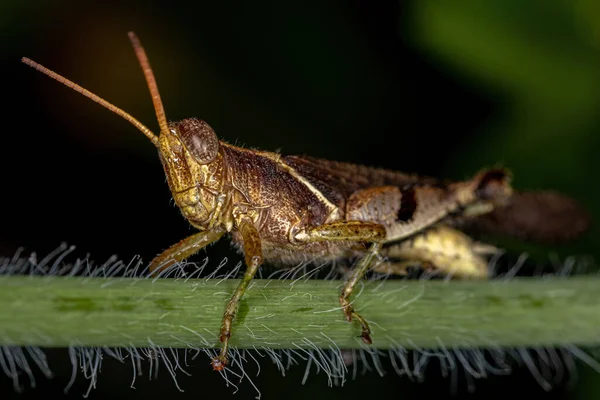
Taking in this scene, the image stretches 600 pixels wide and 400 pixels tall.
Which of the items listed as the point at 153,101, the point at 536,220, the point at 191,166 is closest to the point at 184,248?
the point at 191,166

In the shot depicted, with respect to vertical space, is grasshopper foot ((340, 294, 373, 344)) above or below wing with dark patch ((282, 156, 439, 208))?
below

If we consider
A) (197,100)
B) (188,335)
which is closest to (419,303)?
(188,335)

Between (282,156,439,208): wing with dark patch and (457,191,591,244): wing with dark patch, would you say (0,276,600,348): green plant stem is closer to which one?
(282,156,439,208): wing with dark patch

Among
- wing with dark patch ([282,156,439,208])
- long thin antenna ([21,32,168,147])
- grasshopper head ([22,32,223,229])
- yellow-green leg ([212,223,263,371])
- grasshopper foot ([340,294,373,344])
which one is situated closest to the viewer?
yellow-green leg ([212,223,263,371])

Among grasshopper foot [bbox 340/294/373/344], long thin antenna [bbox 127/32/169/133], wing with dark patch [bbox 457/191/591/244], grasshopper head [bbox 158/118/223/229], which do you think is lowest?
grasshopper foot [bbox 340/294/373/344]

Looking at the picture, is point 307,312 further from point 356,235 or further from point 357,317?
point 356,235

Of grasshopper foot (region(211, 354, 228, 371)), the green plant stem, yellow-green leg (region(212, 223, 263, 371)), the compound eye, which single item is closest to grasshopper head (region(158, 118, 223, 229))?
the compound eye
